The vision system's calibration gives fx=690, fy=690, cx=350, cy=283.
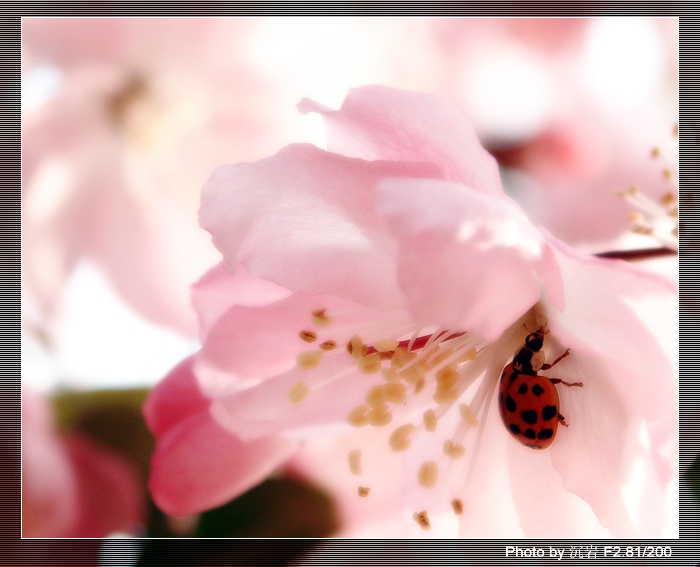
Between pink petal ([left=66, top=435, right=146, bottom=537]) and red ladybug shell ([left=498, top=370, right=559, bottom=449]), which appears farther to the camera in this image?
pink petal ([left=66, top=435, right=146, bottom=537])

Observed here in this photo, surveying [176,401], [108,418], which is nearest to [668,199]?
[176,401]

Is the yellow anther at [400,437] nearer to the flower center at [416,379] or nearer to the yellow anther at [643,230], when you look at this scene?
the flower center at [416,379]

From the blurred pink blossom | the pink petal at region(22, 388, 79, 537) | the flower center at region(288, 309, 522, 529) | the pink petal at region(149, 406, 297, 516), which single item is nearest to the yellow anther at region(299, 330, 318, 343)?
the flower center at region(288, 309, 522, 529)

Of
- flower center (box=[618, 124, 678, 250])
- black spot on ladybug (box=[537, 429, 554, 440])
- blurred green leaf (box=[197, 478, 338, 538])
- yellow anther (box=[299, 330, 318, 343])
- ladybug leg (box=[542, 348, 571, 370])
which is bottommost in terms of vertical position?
blurred green leaf (box=[197, 478, 338, 538])

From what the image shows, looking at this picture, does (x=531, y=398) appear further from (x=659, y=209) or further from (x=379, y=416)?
(x=659, y=209)

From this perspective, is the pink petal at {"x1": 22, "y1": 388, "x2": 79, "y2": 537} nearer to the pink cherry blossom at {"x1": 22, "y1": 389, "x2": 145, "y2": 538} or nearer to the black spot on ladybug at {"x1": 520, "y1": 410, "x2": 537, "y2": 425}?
the pink cherry blossom at {"x1": 22, "y1": 389, "x2": 145, "y2": 538}

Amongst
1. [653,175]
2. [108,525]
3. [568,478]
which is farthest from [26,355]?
[653,175]

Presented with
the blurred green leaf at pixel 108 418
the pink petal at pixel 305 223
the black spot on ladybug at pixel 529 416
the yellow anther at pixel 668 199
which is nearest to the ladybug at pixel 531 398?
the black spot on ladybug at pixel 529 416
